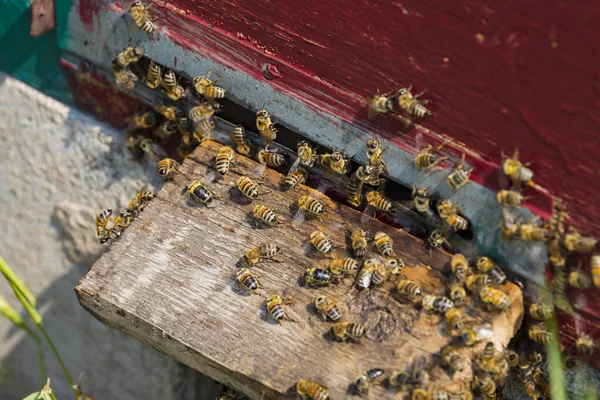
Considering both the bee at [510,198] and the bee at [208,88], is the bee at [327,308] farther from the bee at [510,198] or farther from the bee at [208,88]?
the bee at [208,88]

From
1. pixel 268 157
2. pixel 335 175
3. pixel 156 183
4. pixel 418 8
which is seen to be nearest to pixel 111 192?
pixel 156 183

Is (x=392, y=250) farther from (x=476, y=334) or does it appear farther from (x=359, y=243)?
(x=476, y=334)

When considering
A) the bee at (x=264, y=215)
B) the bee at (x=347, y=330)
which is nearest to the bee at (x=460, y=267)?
the bee at (x=347, y=330)

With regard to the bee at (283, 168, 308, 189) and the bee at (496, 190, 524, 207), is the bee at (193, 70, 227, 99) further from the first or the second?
the bee at (496, 190, 524, 207)

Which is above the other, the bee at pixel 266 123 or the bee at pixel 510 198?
the bee at pixel 266 123

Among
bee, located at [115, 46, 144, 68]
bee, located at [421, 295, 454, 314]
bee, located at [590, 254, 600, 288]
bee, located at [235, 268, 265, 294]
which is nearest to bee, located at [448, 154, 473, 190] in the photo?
bee, located at [421, 295, 454, 314]

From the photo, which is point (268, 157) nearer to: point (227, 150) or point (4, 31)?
point (227, 150)
